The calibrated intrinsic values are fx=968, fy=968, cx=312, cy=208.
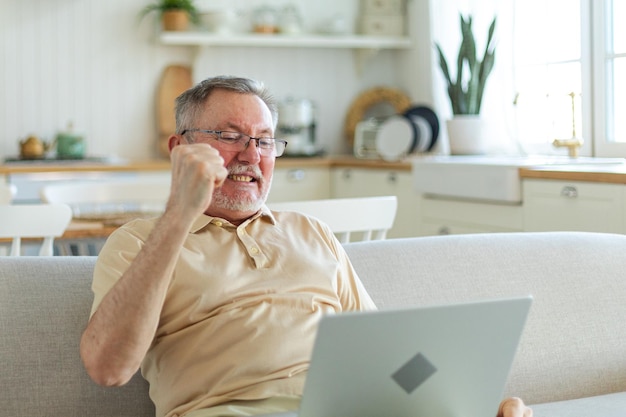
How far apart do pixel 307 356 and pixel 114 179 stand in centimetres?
344

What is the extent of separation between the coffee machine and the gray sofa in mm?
3214

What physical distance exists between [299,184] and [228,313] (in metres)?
3.65

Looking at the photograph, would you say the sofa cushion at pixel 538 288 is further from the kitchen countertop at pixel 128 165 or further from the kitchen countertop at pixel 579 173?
the kitchen countertop at pixel 128 165

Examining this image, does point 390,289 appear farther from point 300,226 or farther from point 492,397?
point 492,397

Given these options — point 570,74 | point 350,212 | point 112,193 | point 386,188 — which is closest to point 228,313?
point 350,212

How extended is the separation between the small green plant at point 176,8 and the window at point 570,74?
185 cm

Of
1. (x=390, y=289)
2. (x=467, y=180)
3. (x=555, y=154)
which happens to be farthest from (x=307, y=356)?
(x=555, y=154)

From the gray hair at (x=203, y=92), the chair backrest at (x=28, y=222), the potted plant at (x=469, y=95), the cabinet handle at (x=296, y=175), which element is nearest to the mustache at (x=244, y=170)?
the gray hair at (x=203, y=92)

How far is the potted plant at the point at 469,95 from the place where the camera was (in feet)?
16.2

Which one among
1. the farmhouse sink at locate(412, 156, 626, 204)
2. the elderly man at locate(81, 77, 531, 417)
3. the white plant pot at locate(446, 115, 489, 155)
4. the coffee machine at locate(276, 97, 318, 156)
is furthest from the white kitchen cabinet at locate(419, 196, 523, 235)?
the elderly man at locate(81, 77, 531, 417)

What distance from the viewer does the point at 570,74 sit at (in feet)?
15.6

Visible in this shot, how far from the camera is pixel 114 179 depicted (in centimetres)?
507

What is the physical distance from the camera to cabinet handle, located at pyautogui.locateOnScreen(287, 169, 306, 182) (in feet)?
17.8

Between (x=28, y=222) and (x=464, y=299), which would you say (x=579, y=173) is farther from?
(x=28, y=222)
